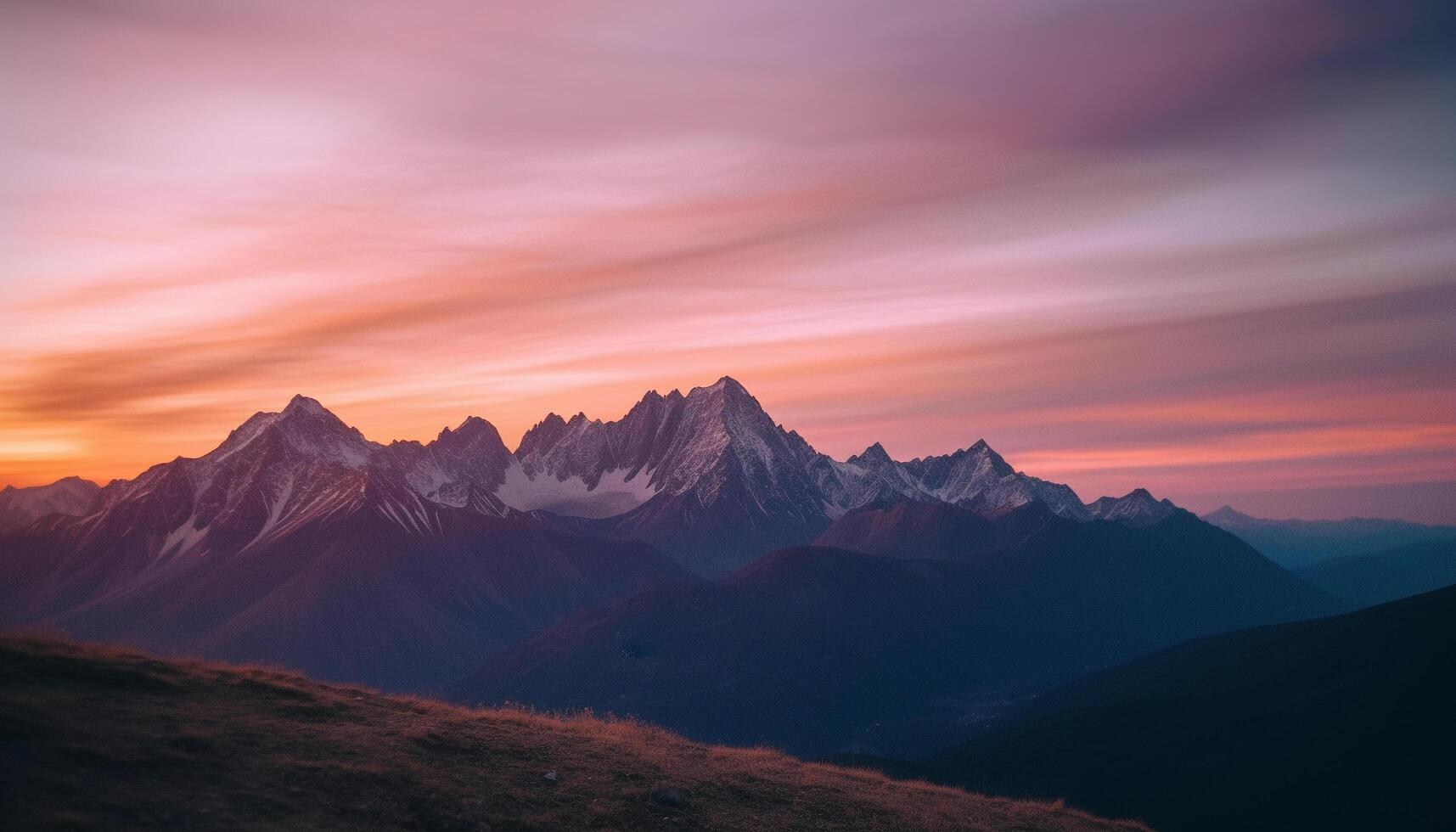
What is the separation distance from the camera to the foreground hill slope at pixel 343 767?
937 inches

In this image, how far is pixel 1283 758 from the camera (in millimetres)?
162750

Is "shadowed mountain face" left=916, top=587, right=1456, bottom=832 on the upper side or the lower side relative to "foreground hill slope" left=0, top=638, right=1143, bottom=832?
lower

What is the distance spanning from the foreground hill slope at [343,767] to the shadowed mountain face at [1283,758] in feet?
426

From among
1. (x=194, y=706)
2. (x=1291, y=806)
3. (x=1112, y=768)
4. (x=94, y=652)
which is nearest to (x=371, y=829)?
(x=194, y=706)

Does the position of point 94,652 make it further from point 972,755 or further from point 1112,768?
point 972,755

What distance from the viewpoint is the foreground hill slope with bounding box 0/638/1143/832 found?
23.8m

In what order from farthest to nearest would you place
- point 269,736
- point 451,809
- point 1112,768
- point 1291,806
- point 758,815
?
point 1112,768, point 1291,806, point 758,815, point 269,736, point 451,809

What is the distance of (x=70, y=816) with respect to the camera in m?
21.4

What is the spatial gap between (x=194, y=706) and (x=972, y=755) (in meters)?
187

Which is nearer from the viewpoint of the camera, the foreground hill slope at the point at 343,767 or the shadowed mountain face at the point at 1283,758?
the foreground hill slope at the point at 343,767

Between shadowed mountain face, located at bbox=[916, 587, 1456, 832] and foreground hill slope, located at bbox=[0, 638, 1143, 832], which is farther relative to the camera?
shadowed mountain face, located at bbox=[916, 587, 1456, 832]

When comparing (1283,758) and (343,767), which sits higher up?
(343,767)

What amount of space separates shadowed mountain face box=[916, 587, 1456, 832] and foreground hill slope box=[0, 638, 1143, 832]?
129822 millimetres

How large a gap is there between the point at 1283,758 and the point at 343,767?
174 metres
